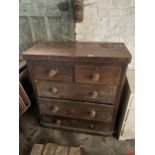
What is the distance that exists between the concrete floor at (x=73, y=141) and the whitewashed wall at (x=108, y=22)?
959 millimetres

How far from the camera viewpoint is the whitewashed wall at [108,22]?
1432 mm

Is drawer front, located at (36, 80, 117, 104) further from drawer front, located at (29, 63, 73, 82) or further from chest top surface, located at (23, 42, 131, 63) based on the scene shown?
chest top surface, located at (23, 42, 131, 63)

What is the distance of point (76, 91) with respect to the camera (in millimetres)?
1330

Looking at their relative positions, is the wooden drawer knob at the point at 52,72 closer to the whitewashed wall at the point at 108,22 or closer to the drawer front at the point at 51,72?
the drawer front at the point at 51,72

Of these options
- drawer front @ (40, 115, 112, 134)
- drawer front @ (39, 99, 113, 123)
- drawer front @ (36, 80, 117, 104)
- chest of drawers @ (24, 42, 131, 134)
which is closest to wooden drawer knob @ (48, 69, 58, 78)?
chest of drawers @ (24, 42, 131, 134)

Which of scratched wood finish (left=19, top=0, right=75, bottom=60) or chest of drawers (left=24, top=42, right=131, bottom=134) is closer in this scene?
chest of drawers (left=24, top=42, right=131, bottom=134)

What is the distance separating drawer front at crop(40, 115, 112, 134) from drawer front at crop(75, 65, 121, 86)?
47cm

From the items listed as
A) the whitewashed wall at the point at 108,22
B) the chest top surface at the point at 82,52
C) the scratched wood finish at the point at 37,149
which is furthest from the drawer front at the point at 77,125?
the whitewashed wall at the point at 108,22

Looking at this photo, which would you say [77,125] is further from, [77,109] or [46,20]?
[46,20]

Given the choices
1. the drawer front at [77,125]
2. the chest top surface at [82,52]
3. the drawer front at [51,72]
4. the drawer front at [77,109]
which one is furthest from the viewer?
the drawer front at [77,125]

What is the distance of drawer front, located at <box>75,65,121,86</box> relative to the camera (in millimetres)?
1181

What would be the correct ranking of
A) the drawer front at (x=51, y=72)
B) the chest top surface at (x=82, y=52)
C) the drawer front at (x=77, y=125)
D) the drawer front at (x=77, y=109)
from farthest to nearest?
the drawer front at (x=77, y=125)
the drawer front at (x=77, y=109)
the drawer front at (x=51, y=72)
the chest top surface at (x=82, y=52)
